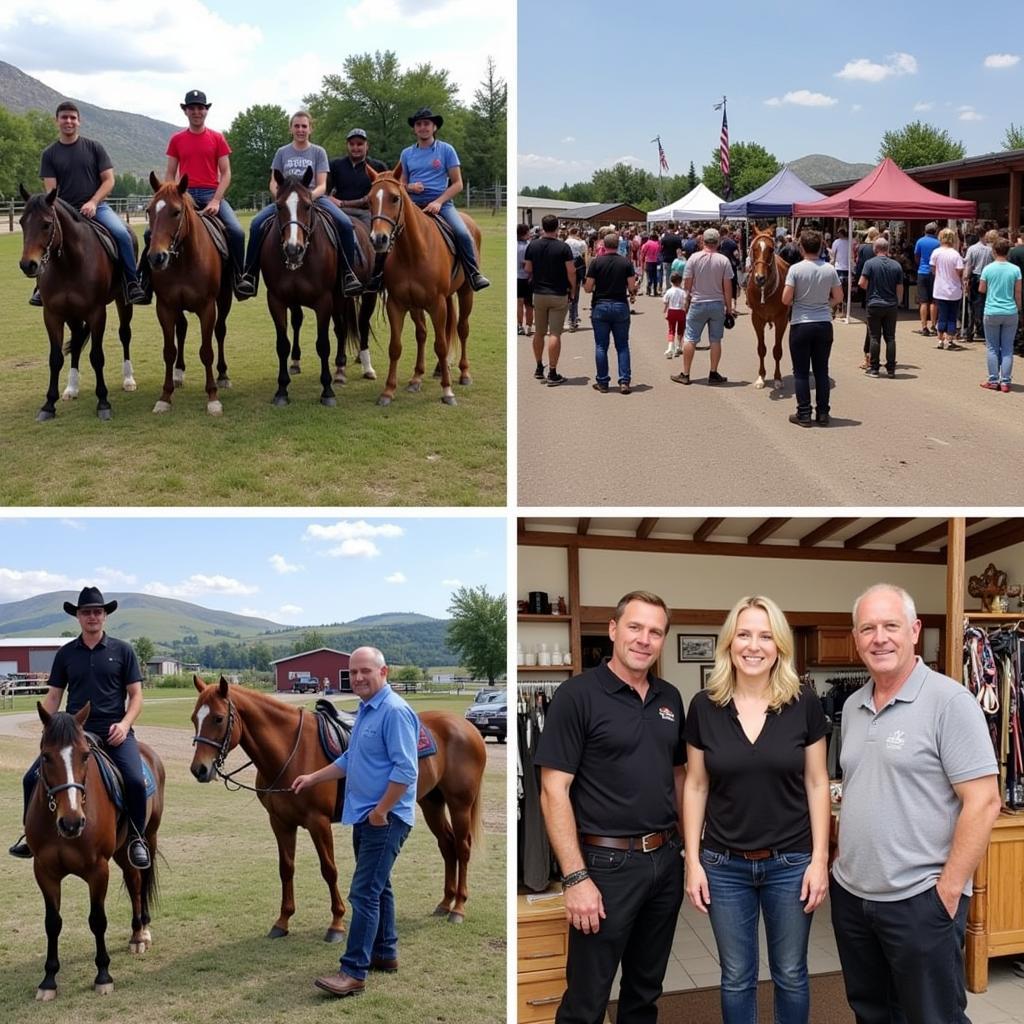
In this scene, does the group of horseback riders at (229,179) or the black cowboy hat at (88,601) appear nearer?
the black cowboy hat at (88,601)

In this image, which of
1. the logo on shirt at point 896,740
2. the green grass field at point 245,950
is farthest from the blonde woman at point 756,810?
the green grass field at point 245,950

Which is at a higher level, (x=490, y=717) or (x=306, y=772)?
(x=306, y=772)

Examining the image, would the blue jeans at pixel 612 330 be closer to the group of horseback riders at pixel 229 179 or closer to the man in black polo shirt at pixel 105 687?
the group of horseback riders at pixel 229 179

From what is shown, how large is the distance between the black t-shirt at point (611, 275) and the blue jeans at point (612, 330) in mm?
65

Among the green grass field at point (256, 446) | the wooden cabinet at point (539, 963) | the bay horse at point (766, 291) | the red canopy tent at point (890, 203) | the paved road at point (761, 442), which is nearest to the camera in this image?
the wooden cabinet at point (539, 963)

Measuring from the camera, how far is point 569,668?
364 inches

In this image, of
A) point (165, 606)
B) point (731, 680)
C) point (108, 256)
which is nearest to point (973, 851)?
point (731, 680)

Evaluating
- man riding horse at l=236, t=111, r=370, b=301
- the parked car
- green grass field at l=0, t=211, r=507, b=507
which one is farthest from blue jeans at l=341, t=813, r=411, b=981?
the parked car

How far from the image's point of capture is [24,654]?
10.7 m

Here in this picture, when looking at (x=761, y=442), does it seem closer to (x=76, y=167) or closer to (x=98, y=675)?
(x=98, y=675)

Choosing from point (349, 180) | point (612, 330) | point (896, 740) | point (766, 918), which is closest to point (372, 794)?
point (766, 918)

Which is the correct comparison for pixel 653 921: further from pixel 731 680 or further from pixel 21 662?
pixel 21 662

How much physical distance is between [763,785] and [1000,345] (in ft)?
28.0

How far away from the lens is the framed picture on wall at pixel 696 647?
10.5m
